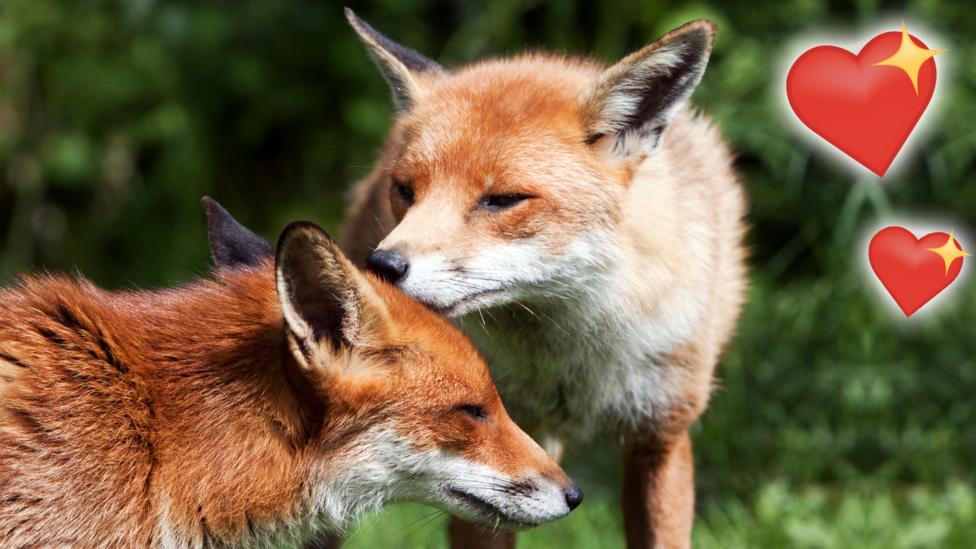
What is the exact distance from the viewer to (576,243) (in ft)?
15.1

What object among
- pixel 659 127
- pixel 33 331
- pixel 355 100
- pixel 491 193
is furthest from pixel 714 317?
pixel 355 100

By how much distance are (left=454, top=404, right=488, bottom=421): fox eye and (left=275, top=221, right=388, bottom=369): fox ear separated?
377 millimetres

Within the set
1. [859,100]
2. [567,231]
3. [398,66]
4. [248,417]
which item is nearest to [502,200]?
[567,231]

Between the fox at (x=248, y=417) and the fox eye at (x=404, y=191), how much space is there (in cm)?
94

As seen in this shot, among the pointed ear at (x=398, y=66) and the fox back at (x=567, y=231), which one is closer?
the fox back at (x=567, y=231)

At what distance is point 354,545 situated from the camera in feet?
21.3

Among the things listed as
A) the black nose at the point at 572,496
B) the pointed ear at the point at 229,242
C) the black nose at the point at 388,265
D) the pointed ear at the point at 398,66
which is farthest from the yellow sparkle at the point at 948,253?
the pointed ear at the point at 229,242

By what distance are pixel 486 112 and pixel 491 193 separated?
402 millimetres

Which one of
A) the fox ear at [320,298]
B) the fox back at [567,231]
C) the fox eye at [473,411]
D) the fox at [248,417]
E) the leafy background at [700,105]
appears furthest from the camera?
the leafy background at [700,105]

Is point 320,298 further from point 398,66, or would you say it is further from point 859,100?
point 859,100

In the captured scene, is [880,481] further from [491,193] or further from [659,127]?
[491,193]

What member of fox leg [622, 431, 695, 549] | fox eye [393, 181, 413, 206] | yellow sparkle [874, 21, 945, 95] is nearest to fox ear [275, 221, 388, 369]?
fox eye [393, 181, 413, 206]

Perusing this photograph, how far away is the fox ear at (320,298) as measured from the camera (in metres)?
3.41

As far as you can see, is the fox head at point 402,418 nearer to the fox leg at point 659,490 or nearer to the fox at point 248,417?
the fox at point 248,417
